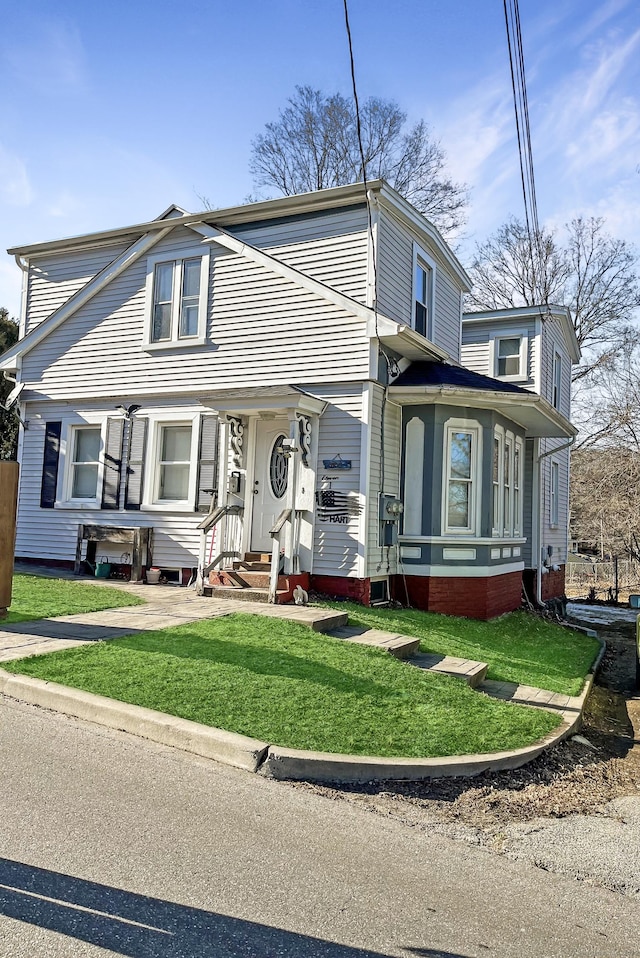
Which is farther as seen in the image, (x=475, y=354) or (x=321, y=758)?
(x=475, y=354)

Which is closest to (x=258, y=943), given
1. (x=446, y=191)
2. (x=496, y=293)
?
(x=446, y=191)

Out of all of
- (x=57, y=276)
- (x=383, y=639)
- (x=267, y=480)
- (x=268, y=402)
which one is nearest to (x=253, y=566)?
(x=267, y=480)

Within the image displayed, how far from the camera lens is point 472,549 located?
41.9 ft

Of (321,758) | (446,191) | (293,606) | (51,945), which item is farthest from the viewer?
(446,191)

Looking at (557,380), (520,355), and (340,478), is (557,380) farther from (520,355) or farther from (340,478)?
(340,478)

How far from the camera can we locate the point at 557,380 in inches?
827

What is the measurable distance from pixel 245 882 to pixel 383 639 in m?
5.77

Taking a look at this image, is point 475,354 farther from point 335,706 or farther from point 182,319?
point 335,706

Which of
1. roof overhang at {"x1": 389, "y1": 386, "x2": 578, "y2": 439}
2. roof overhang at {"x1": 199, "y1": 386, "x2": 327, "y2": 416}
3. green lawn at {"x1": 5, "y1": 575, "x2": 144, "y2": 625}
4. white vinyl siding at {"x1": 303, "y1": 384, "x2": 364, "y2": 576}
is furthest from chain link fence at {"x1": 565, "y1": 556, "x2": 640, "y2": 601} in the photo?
green lawn at {"x1": 5, "y1": 575, "x2": 144, "y2": 625}

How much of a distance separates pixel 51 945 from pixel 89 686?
351 cm

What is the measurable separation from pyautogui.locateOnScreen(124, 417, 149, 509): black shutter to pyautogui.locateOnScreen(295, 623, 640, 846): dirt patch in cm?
905

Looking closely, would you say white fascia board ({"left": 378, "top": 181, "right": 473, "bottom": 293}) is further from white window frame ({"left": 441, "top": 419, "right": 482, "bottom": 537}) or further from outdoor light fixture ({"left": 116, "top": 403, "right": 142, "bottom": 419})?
outdoor light fixture ({"left": 116, "top": 403, "right": 142, "bottom": 419})

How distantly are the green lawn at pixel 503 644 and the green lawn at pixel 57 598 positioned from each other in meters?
3.26

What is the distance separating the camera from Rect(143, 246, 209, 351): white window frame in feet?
45.0
